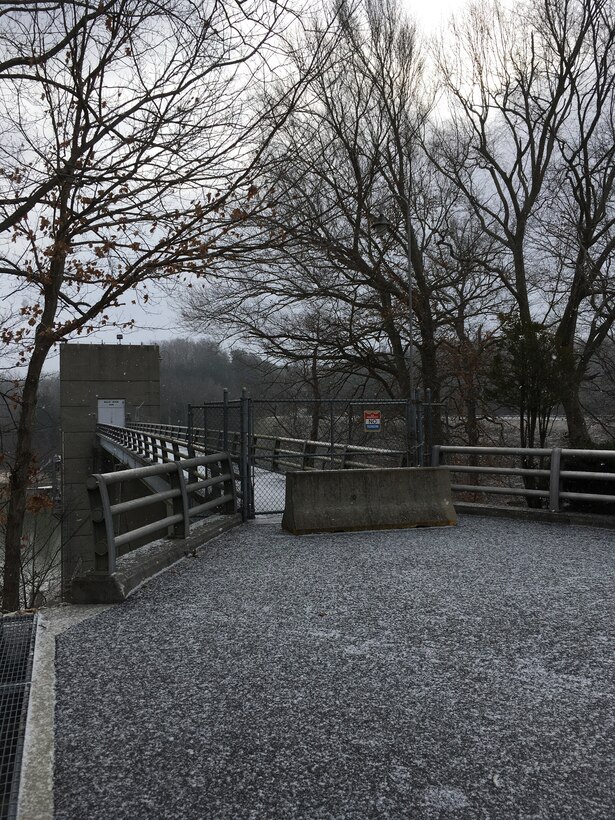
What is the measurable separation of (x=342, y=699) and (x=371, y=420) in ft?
29.5

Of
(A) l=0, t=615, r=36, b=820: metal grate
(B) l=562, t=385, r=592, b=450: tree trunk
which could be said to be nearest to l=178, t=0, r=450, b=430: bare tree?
(B) l=562, t=385, r=592, b=450: tree trunk

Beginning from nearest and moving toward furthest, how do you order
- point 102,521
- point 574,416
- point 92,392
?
point 102,521 < point 574,416 < point 92,392

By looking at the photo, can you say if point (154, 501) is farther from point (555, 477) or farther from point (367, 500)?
point (555, 477)

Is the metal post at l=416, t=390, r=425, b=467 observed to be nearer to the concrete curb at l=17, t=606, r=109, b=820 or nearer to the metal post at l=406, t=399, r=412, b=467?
the metal post at l=406, t=399, r=412, b=467

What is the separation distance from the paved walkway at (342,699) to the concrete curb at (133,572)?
0.18m

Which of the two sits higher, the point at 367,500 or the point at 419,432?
the point at 419,432

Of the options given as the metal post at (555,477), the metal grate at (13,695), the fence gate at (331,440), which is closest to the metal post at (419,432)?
the fence gate at (331,440)

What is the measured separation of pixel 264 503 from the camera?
1268 cm

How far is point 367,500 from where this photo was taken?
10.7 meters

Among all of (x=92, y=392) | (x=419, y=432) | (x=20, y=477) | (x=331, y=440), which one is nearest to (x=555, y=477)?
(x=419, y=432)

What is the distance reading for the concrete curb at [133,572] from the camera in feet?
20.3

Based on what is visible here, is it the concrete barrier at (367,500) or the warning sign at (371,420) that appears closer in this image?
the concrete barrier at (367,500)

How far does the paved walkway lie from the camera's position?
9.78 feet

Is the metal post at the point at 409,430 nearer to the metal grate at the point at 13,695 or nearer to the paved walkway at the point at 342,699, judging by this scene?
the paved walkway at the point at 342,699
